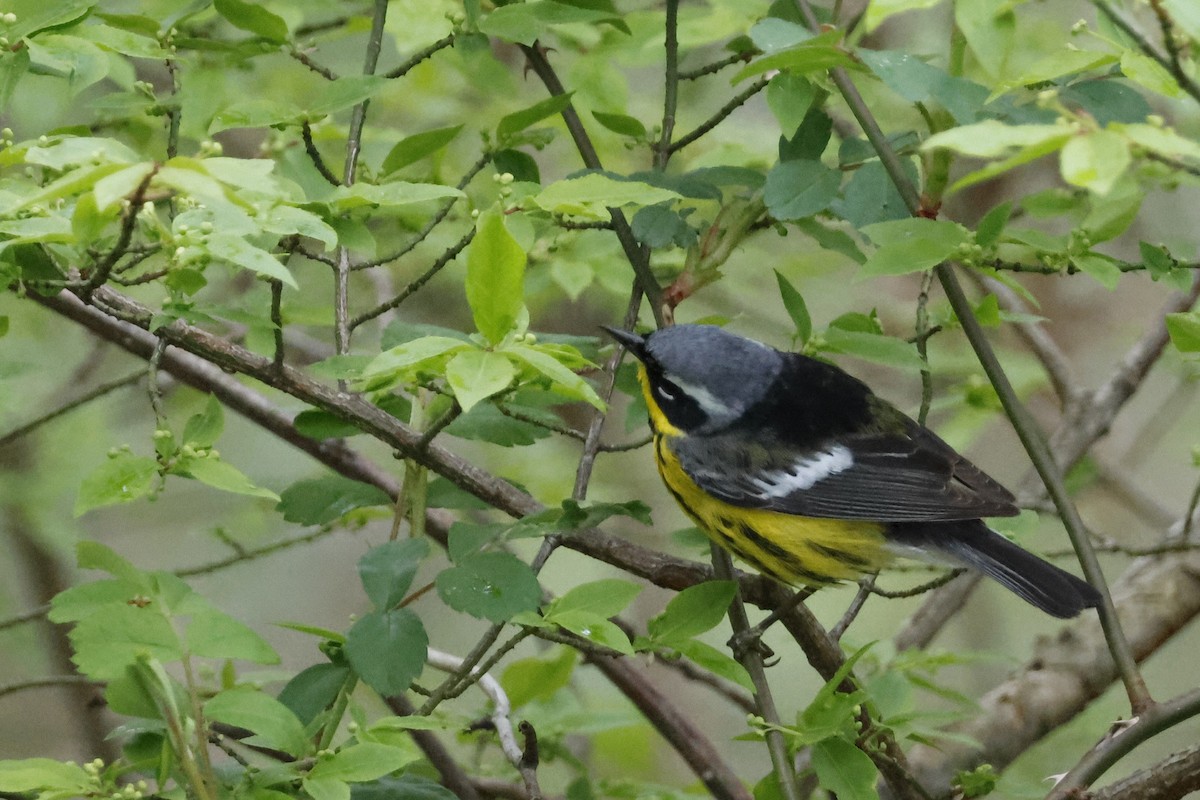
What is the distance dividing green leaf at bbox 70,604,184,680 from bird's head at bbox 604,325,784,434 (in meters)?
1.06

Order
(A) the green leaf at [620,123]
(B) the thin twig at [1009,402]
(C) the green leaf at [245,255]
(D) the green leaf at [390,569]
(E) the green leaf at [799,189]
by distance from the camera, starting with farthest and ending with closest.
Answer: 1. (A) the green leaf at [620,123]
2. (E) the green leaf at [799,189]
3. (B) the thin twig at [1009,402]
4. (D) the green leaf at [390,569]
5. (C) the green leaf at [245,255]

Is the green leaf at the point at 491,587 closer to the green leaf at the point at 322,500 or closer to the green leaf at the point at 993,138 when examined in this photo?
the green leaf at the point at 322,500

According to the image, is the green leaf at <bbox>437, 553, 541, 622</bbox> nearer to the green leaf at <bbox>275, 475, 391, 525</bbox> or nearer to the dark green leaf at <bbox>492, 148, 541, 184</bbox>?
the green leaf at <bbox>275, 475, 391, 525</bbox>

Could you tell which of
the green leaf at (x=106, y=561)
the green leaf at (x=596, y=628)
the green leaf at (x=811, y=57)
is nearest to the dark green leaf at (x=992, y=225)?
the green leaf at (x=811, y=57)

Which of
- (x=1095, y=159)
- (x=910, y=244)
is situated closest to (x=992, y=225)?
(x=910, y=244)

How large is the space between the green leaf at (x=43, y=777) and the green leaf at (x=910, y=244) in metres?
1.19

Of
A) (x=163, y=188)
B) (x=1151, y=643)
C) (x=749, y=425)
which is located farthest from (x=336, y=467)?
(x=1151, y=643)

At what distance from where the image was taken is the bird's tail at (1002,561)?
2.22 m

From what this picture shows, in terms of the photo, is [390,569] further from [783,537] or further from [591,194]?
[783,537]

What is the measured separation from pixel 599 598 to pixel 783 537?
3.21 ft

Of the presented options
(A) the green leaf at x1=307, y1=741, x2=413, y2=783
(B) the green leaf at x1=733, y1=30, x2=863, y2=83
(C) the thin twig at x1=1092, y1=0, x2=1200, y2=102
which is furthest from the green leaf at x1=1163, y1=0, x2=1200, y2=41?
(A) the green leaf at x1=307, y1=741, x2=413, y2=783

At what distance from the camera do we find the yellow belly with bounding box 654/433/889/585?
8.10 ft

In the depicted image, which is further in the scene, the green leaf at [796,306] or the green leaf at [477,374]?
the green leaf at [796,306]

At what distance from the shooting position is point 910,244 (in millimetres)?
1733
